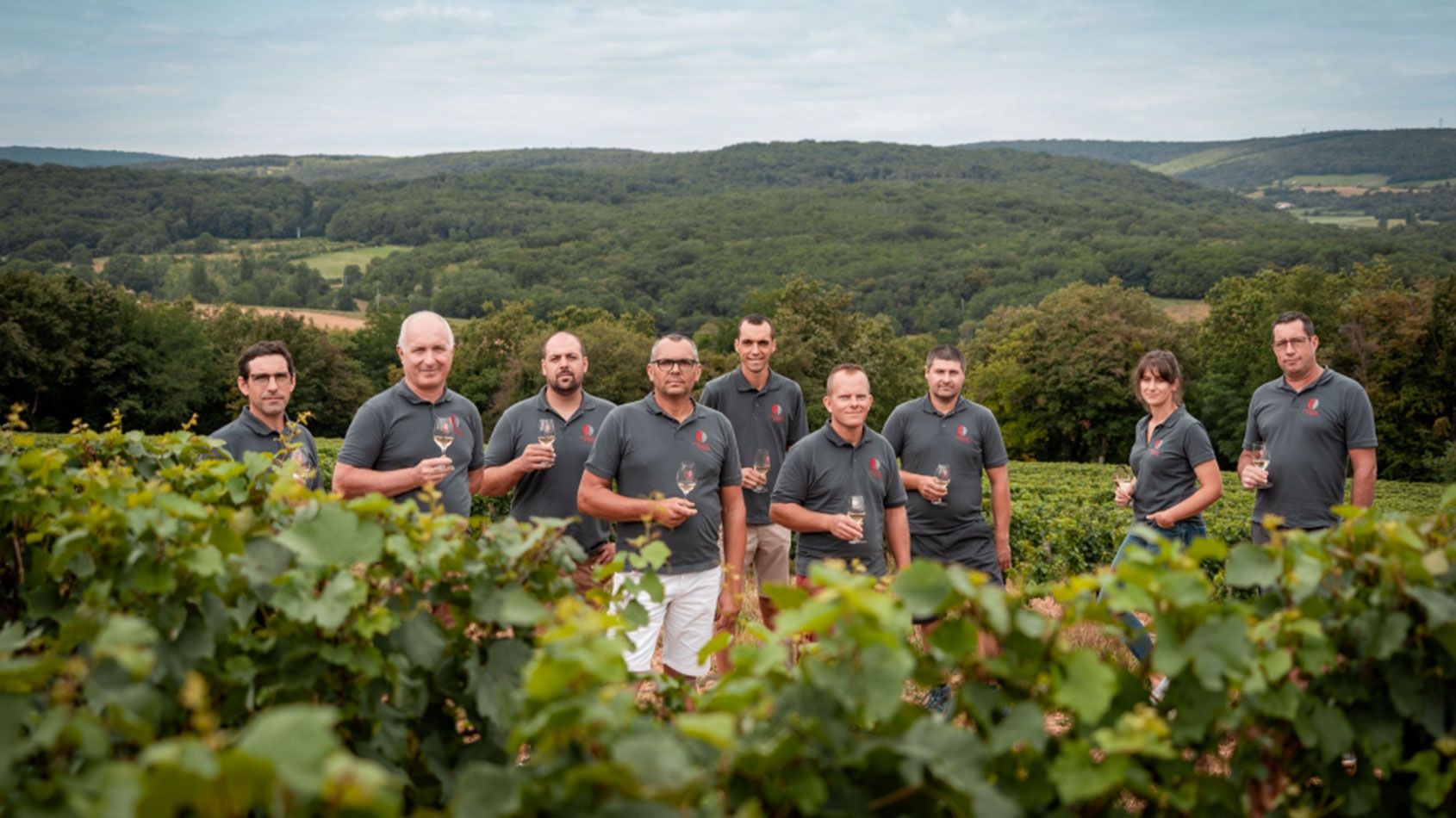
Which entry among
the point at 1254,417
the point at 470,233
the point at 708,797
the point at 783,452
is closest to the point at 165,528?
the point at 708,797

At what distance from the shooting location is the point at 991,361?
2527 inches

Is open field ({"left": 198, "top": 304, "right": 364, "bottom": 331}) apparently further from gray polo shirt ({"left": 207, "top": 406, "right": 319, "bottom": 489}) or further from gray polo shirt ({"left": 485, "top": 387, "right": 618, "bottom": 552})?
gray polo shirt ({"left": 207, "top": 406, "right": 319, "bottom": 489})

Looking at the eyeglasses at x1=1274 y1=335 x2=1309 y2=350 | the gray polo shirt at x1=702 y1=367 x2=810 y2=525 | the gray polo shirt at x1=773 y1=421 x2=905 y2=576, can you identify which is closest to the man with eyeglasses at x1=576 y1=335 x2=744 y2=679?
the gray polo shirt at x1=773 y1=421 x2=905 y2=576

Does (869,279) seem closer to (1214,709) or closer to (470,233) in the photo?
(470,233)

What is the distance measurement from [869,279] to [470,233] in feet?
237

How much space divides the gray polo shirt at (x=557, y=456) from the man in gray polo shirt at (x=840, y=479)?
1278mm

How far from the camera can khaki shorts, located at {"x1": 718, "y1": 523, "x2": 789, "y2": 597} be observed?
7.73 meters

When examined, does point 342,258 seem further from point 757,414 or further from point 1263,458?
point 1263,458

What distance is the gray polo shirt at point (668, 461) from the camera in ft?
20.1

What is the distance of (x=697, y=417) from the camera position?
623cm

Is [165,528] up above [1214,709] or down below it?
above

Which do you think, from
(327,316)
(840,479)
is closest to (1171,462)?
(840,479)

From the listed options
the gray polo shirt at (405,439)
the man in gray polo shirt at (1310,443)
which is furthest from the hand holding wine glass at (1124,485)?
the gray polo shirt at (405,439)

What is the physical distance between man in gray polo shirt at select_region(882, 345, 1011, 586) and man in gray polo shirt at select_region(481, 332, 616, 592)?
6.91 feet
